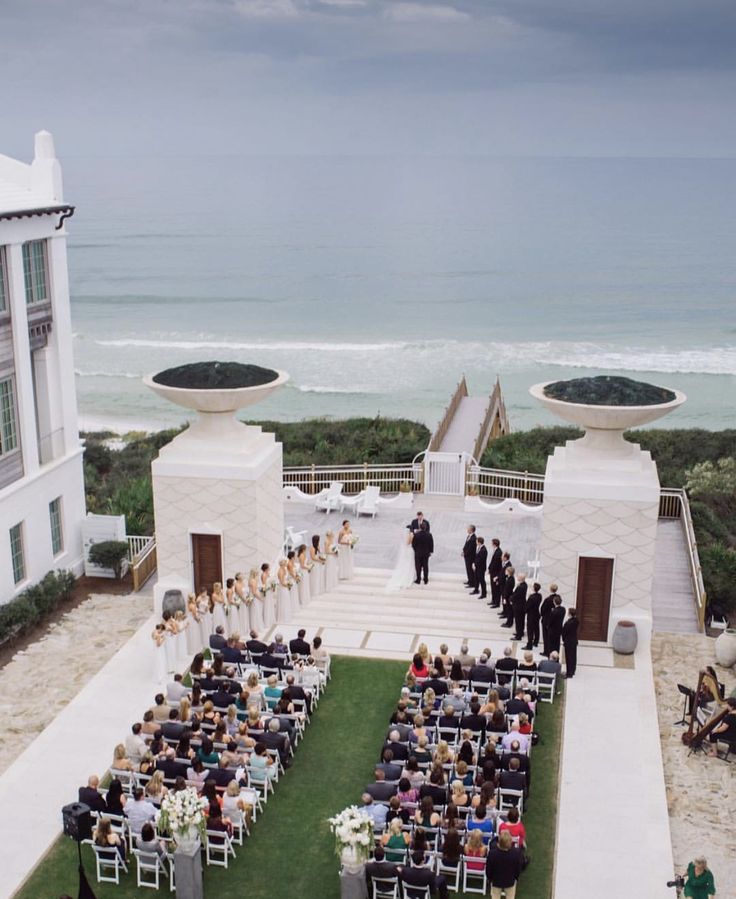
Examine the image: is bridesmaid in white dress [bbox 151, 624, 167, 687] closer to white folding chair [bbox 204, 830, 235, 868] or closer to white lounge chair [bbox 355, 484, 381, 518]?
white folding chair [bbox 204, 830, 235, 868]

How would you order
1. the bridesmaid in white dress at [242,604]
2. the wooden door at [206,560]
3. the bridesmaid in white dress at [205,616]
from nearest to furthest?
the bridesmaid in white dress at [205,616] < the bridesmaid in white dress at [242,604] < the wooden door at [206,560]

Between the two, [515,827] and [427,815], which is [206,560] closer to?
[427,815]

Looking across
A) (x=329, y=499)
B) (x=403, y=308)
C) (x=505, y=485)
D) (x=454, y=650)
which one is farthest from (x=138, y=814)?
(x=403, y=308)

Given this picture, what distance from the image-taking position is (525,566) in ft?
83.7

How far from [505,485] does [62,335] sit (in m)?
12.9

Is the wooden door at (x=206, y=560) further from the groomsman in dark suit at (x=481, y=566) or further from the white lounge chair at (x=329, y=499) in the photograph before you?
the white lounge chair at (x=329, y=499)

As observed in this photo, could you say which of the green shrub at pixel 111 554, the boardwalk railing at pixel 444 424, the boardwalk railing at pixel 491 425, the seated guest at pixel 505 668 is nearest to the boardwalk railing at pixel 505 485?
the boardwalk railing at pixel 444 424

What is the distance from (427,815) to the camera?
1402 cm

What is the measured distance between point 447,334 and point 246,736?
3341 inches

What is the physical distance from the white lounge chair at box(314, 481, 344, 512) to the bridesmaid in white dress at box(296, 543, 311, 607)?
603 cm

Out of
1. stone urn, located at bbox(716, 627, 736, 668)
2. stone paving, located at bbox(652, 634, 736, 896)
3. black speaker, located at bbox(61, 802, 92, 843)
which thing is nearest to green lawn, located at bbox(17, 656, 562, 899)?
black speaker, located at bbox(61, 802, 92, 843)

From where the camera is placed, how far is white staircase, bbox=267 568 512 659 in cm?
2161

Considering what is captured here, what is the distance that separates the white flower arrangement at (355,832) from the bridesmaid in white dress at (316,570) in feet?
33.3

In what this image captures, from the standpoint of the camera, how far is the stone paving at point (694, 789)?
15.2 m
